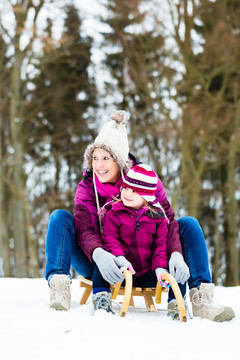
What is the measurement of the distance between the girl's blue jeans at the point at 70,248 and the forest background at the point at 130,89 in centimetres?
557

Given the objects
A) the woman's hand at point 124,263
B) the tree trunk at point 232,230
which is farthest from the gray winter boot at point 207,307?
the tree trunk at point 232,230

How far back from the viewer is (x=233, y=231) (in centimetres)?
1020

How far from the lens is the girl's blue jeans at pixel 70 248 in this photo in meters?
2.22

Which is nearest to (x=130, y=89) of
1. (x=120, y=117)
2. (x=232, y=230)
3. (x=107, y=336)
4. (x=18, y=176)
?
(x=18, y=176)

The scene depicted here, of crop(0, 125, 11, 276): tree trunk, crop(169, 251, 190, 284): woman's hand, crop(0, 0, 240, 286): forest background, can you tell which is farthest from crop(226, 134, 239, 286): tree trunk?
crop(169, 251, 190, 284): woman's hand

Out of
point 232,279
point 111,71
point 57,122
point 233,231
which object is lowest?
point 232,279

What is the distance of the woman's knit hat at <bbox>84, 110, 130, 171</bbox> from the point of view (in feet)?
8.25

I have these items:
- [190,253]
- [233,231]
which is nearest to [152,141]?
[233,231]

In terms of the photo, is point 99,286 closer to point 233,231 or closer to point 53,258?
point 53,258

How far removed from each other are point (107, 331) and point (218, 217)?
34.6 ft

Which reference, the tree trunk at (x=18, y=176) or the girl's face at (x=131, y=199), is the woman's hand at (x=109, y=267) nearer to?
the girl's face at (x=131, y=199)

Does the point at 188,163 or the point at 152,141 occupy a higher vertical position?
the point at 152,141

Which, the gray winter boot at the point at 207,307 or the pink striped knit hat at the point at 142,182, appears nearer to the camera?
the gray winter boot at the point at 207,307

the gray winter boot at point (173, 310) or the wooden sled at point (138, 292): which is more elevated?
the wooden sled at point (138, 292)
